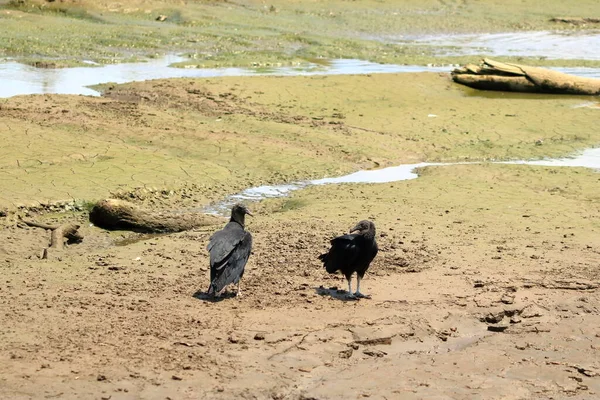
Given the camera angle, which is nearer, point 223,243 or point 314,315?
point 314,315

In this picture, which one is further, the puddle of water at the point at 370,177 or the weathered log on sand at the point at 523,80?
the weathered log on sand at the point at 523,80

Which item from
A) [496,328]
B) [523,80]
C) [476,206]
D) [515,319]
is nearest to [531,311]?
[515,319]

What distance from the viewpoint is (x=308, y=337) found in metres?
7.64

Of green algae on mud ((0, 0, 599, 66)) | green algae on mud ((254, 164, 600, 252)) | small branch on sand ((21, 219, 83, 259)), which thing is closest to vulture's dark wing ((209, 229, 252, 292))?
small branch on sand ((21, 219, 83, 259))

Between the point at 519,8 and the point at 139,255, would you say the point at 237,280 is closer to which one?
the point at 139,255

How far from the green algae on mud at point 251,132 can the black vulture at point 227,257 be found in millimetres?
3786

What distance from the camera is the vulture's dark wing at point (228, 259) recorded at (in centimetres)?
830

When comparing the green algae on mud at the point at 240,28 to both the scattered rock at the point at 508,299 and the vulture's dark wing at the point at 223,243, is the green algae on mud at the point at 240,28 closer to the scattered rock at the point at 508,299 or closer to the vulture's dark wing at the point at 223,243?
the vulture's dark wing at the point at 223,243

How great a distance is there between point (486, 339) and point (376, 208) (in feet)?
13.9

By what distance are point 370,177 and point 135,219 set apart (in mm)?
4244

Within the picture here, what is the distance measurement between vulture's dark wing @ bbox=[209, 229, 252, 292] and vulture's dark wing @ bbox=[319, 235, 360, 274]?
73 cm

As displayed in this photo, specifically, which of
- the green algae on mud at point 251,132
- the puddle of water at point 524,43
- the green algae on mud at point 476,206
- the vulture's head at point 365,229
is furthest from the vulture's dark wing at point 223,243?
the puddle of water at point 524,43

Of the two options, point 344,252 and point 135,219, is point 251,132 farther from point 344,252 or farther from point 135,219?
point 344,252

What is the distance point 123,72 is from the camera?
21.8 m
